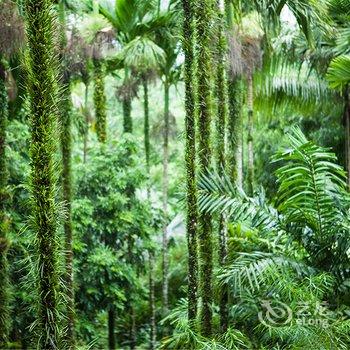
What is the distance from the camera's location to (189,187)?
492cm

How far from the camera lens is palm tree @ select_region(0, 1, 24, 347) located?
5.68m

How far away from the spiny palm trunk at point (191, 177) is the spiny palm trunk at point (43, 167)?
144 centimetres

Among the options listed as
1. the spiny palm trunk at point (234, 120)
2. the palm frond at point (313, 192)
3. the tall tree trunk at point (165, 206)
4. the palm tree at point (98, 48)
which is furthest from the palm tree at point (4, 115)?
the tall tree trunk at point (165, 206)

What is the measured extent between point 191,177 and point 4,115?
2846 millimetres

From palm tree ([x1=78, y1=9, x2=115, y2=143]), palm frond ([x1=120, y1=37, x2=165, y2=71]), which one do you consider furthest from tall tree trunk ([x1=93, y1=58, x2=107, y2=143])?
palm frond ([x1=120, y1=37, x2=165, y2=71])

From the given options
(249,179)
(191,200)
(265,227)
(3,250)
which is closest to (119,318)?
(249,179)

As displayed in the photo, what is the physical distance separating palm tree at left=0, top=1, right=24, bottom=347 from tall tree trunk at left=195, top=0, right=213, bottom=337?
2.00 m

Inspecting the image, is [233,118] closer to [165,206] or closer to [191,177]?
[191,177]

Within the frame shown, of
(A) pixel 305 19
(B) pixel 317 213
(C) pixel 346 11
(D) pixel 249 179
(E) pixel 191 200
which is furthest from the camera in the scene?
(D) pixel 249 179

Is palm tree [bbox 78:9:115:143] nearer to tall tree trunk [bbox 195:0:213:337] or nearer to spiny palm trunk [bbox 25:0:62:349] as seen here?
tall tree trunk [bbox 195:0:213:337]

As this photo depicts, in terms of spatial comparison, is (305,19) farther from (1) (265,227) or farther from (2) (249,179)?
(2) (249,179)

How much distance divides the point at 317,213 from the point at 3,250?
12.1ft

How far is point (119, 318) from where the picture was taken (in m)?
12.4

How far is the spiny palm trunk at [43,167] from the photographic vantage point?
3842 millimetres
